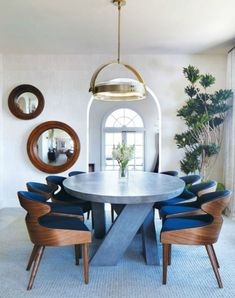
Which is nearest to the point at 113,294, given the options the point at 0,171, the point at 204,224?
the point at 204,224

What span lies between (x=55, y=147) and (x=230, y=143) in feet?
10.3

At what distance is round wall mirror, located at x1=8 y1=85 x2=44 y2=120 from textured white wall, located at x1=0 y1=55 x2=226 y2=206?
95mm

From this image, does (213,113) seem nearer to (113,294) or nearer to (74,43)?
(74,43)

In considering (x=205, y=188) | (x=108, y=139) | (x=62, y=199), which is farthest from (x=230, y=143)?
(x=108, y=139)

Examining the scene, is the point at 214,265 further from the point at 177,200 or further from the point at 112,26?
the point at 112,26

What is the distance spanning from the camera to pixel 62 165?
4973mm

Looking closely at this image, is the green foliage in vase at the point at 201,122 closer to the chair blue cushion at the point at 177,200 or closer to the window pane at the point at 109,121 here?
the chair blue cushion at the point at 177,200

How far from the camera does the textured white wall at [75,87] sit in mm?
4926

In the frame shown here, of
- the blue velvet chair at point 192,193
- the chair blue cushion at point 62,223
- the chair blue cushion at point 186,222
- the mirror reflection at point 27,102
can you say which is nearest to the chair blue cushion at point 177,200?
the blue velvet chair at point 192,193

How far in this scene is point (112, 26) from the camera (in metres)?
3.64

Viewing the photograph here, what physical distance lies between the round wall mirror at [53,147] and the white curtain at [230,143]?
8.77 ft

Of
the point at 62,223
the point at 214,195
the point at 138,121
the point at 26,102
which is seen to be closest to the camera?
the point at 62,223

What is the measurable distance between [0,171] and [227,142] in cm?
415

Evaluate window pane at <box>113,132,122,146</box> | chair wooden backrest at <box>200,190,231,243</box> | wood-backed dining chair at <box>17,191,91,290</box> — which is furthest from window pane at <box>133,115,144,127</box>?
wood-backed dining chair at <box>17,191,91,290</box>
